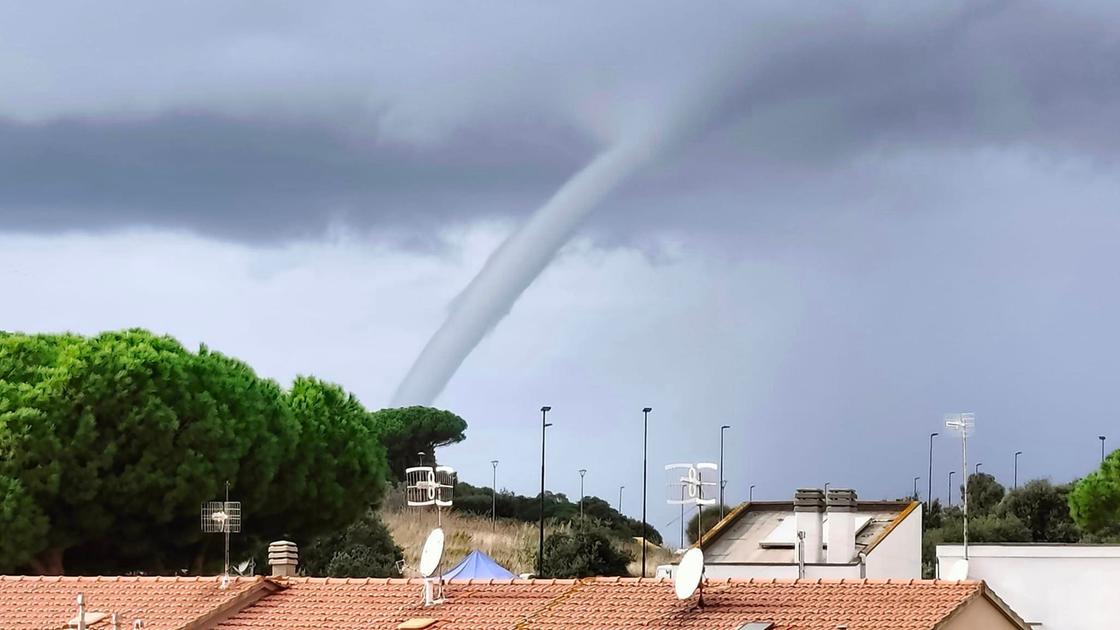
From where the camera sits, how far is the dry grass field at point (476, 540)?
92875mm

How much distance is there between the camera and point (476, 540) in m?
103

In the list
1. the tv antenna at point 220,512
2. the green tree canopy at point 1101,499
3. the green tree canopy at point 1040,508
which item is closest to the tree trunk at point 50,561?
the tv antenna at point 220,512

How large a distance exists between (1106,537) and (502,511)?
166 ft

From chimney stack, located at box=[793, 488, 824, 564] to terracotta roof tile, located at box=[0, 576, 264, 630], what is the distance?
50.3 ft

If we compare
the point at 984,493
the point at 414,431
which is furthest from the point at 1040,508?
the point at 414,431

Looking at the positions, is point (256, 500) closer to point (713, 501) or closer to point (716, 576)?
point (716, 576)

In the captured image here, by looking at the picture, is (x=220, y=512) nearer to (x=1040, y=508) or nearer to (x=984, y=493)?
(x=1040, y=508)

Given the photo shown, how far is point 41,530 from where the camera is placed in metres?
57.9

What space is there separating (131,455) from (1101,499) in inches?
2128

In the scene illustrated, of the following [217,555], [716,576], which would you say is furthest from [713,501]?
[217,555]

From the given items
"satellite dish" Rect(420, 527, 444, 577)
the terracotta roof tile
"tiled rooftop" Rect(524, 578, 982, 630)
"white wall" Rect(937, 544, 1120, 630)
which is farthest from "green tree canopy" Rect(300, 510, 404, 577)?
"tiled rooftop" Rect(524, 578, 982, 630)

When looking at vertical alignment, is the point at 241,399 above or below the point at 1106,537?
above

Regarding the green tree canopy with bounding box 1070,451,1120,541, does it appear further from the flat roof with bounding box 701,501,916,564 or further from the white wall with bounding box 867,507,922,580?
the white wall with bounding box 867,507,922,580

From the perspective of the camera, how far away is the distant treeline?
125750mm
